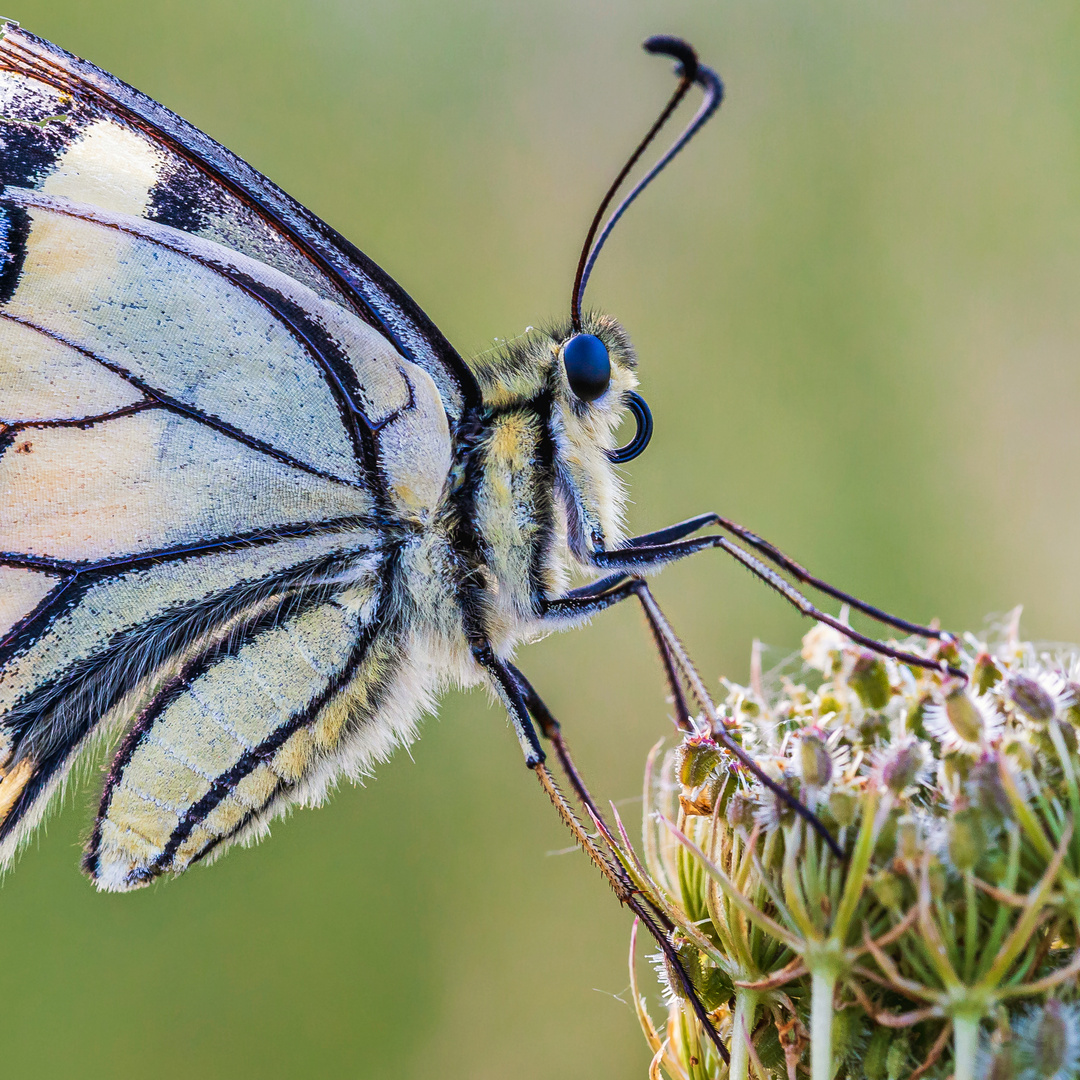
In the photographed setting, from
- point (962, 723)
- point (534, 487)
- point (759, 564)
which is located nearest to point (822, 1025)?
point (962, 723)

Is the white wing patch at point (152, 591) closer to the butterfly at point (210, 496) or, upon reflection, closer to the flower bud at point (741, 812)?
the butterfly at point (210, 496)

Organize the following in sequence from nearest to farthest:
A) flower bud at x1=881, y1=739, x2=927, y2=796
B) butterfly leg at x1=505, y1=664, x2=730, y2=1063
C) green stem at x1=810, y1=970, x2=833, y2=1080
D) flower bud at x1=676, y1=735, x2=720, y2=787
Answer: green stem at x1=810, y1=970, x2=833, y2=1080, flower bud at x1=881, y1=739, x2=927, y2=796, butterfly leg at x1=505, y1=664, x2=730, y2=1063, flower bud at x1=676, y1=735, x2=720, y2=787

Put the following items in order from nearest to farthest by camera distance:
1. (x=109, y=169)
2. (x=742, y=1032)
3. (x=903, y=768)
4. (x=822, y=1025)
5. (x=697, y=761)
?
1. (x=822, y=1025)
2. (x=903, y=768)
3. (x=742, y=1032)
4. (x=697, y=761)
5. (x=109, y=169)

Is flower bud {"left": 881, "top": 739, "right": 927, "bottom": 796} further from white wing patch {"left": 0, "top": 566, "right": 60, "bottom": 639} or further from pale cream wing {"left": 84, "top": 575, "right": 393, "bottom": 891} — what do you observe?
white wing patch {"left": 0, "top": 566, "right": 60, "bottom": 639}

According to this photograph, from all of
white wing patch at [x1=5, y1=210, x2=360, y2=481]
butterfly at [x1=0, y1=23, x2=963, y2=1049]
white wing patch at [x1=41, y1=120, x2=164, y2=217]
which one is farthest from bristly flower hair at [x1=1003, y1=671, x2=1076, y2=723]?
white wing patch at [x1=41, y1=120, x2=164, y2=217]

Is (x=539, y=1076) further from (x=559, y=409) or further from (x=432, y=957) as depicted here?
(x=559, y=409)

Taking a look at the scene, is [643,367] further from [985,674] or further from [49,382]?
[985,674]
